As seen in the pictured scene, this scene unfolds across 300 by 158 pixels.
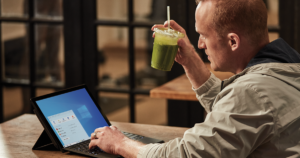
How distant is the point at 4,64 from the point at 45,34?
0.49 meters

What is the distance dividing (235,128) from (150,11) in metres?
2.01

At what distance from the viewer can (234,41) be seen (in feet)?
3.97

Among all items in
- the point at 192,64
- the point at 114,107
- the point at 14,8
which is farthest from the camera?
the point at 114,107

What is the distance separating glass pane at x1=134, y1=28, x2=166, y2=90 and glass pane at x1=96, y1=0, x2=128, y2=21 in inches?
6.6

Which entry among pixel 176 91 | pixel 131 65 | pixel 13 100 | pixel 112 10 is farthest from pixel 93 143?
pixel 13 100

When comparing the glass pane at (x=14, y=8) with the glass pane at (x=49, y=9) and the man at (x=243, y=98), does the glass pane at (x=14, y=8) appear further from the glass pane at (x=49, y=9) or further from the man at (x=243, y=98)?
the man at (x=243, y=98)

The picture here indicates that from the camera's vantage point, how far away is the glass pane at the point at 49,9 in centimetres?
316

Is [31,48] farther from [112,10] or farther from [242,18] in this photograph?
[242,18]

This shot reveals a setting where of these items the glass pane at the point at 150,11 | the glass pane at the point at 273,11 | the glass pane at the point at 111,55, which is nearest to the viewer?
the glass pane at the point at 273,11

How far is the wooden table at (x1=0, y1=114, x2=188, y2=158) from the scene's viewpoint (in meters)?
1.40

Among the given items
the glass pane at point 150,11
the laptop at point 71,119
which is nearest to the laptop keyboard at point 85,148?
the laptop at point 71,119

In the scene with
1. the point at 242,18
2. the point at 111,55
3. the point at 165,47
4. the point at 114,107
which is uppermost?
the point at 242,18

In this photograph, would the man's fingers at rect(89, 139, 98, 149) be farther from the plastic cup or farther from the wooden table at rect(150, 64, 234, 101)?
the wooden table at rect(150, 64, 234, 101)

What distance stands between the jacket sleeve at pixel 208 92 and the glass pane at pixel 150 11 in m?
1.34
